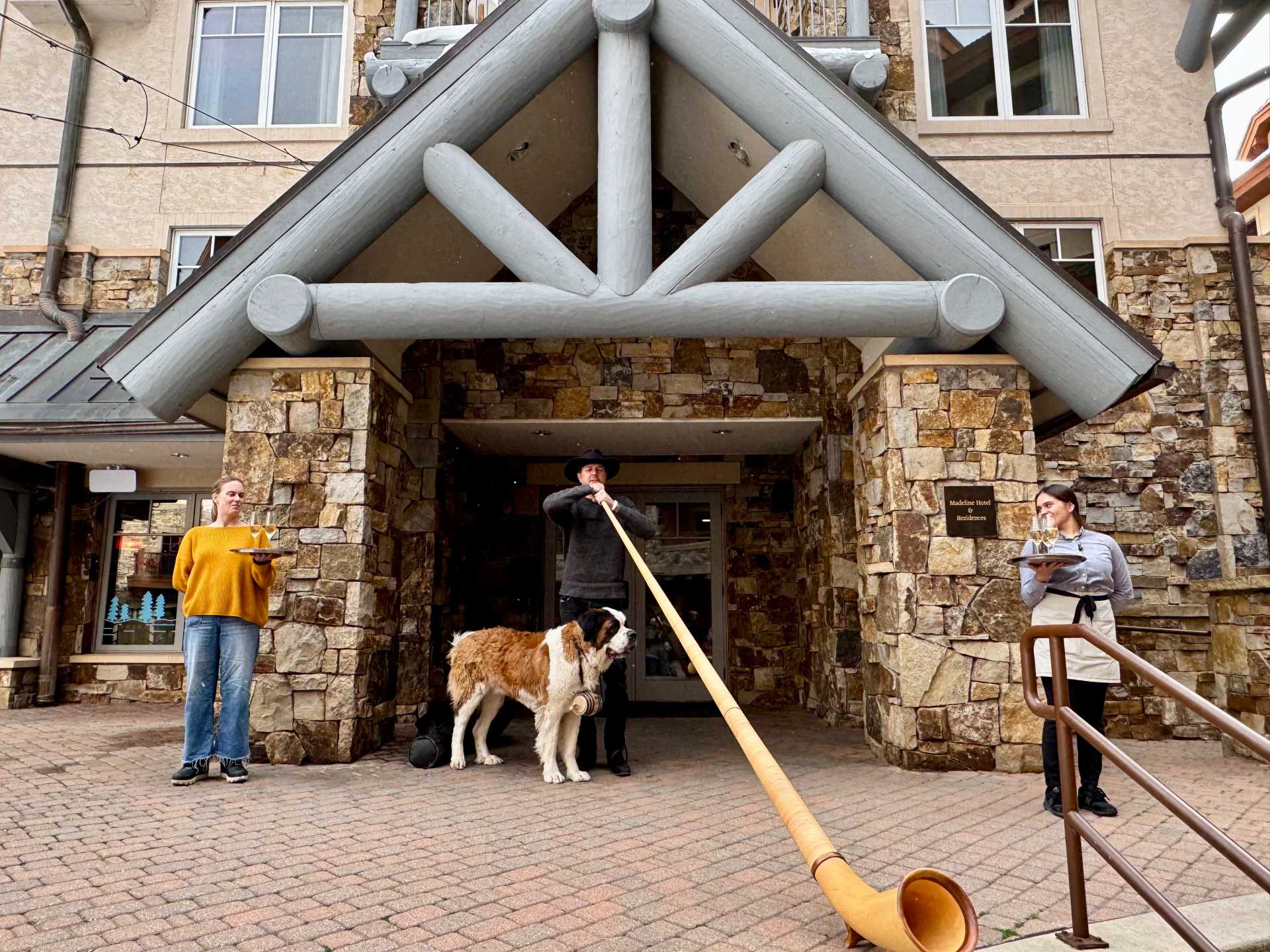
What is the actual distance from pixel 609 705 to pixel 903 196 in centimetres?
381

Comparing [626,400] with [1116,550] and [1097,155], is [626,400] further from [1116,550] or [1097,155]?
[1097,155]

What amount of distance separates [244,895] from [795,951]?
6.37 ft

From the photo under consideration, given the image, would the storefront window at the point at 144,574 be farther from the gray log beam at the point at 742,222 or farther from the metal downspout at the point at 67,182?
the gray log beam at the point at 742,222

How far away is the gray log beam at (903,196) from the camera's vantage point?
528 centimetres

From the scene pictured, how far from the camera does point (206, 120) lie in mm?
9438

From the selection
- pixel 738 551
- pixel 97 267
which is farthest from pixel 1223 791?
pixel 97 267

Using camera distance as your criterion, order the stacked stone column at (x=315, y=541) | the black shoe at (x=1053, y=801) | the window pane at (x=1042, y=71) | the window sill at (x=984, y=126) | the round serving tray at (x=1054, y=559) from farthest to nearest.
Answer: the window pane at (x=1042, y=71)
the window sill at (x=984, y=126)
the stacked stone column at (x=315, y=541)
the black shoe at (x=1053, y=801)
the round serving tray at (x=1054, y=559)

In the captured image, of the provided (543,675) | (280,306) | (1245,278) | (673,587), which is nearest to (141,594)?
(280,306)

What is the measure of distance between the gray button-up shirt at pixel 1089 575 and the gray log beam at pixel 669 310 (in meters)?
1.55

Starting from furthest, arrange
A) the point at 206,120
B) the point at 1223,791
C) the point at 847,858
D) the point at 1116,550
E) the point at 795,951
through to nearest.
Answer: the point at 206,120 → the point at 1223,791 → the point at 1116,550 → the point at 847,858 → the point at 795,951

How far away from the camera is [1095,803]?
4250 millimetres

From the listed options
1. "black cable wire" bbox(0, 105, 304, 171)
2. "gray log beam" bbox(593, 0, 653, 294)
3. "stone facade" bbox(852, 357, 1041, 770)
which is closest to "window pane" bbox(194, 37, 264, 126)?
"black cable wire" bbox(0, 105, 304, 171)

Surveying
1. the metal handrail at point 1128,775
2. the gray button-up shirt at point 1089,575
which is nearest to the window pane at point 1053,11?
the gray button-up shirt at point 1089,575

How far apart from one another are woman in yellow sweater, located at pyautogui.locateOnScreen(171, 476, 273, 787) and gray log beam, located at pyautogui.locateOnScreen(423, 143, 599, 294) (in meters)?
2.22
